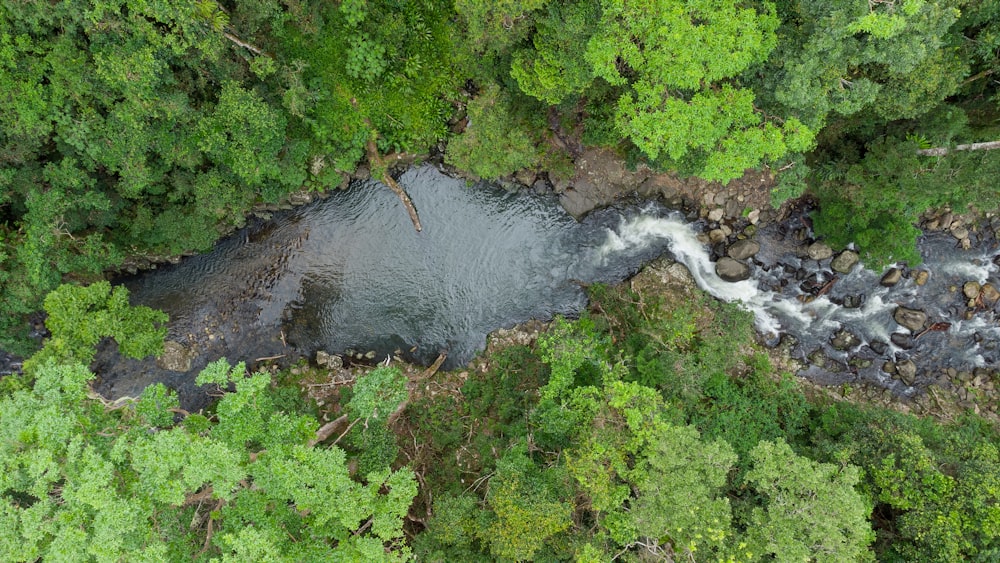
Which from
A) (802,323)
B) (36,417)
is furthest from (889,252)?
(36,417)

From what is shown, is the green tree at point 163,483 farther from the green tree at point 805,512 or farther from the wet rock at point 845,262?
the wet rock at point 845,262

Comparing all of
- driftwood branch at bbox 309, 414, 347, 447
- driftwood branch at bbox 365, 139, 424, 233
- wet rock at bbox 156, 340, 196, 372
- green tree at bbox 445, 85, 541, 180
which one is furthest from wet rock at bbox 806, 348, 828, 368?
wet rock at bbox 156, 340, 196, 372

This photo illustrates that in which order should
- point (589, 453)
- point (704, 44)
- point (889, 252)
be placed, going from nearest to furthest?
1. point (704, 44)
2. point (589, 453)
3. point (889, 252)

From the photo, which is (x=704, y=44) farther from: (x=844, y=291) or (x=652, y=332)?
(x=844, y=291)

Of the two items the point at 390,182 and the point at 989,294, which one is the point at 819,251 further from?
the point at 390,182

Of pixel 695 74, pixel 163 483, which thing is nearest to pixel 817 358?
pixel 695 74

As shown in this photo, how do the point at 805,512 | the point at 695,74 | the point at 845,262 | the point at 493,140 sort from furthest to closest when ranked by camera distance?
the point at 845,262, the point at 493,140, the point at 805,512, the point at 695,74

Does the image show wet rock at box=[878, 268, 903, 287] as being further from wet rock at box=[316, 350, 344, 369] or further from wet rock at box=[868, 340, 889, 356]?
wet rock at box=[316, 350, 344, 369]
